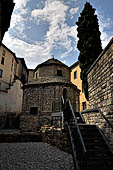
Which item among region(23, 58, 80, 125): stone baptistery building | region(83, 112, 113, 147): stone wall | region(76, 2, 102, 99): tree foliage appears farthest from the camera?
region(23, 58, 80, 125): stone baptistery building

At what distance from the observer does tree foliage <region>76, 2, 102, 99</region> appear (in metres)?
11.5

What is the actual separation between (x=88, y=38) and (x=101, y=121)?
28.9ft

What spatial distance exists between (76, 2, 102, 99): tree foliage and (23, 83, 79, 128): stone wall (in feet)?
15.6

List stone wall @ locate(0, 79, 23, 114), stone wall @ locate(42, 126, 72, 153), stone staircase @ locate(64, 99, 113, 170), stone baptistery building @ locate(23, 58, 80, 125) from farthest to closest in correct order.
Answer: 1. stone wall @ locate(0, 79, 23, 114)
2. stone baptistery building @ locate(23, 58, 80, 125)
3. stone wall @ locate(42, 126, 72, 153)
4. stone staircase @ locate(64, 99, 113, 170)

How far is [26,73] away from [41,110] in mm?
26514

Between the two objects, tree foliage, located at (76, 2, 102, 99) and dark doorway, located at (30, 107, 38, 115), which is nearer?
tree foliage, located at (76, 2, 102, 99)

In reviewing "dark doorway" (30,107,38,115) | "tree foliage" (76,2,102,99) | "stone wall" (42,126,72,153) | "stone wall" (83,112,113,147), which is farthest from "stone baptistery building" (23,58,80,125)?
"stone wall" (83,112,113,147)

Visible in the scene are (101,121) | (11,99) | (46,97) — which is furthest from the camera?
(11,99)

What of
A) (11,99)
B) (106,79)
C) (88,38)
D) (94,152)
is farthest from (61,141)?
(11,99)

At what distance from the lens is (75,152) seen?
15.2ft

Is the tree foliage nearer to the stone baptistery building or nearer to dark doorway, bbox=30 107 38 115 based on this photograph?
the stone baptistery building

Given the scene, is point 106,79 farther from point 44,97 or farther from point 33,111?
point 33,111

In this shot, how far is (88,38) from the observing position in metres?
11.6

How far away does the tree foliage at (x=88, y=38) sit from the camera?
453 inches
